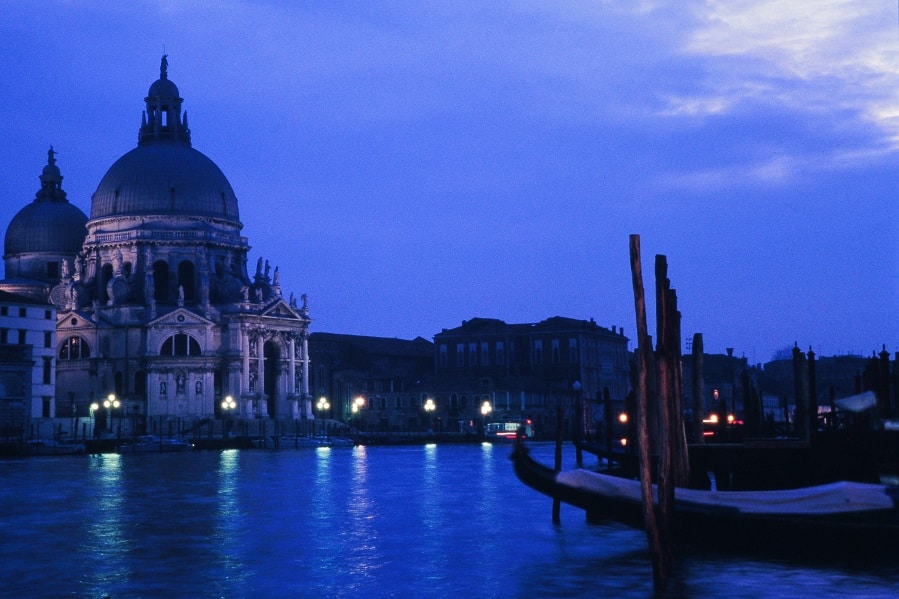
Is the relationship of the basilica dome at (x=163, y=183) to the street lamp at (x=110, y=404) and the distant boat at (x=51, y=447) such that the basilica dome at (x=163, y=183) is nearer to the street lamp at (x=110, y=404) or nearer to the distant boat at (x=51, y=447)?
the street lamp at (x=110, y=404)

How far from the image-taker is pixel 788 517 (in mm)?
17641

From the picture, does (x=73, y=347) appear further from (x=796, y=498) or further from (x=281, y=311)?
(x=796, y=498)

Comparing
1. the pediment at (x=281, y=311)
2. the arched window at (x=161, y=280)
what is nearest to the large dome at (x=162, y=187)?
the arched window at (x=161, y=280)

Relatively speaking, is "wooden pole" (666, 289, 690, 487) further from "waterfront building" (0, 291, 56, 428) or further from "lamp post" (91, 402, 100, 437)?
"lamp post" (91, 402, 100, 437)

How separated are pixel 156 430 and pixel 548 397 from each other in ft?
95.2

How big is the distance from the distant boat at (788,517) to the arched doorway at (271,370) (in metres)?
70.5

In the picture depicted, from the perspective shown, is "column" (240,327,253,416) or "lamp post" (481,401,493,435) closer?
"column" (240,327,253,416)

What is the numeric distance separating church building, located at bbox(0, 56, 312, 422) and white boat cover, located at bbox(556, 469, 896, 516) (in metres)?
65.3

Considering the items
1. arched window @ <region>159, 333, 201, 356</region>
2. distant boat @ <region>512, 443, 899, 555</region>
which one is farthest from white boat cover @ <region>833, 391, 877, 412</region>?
arched window @ <region>159, 333, 201, 356</region>

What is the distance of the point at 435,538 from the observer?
23219 millimetres

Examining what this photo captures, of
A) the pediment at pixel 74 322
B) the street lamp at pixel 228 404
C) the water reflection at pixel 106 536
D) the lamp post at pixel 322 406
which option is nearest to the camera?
the water reflection at pixel 106 536

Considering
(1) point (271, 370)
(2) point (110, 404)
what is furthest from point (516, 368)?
(2) point (110, 404)

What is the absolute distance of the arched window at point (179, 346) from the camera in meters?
84.1

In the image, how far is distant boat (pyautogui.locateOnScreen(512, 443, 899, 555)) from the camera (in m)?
17.0
